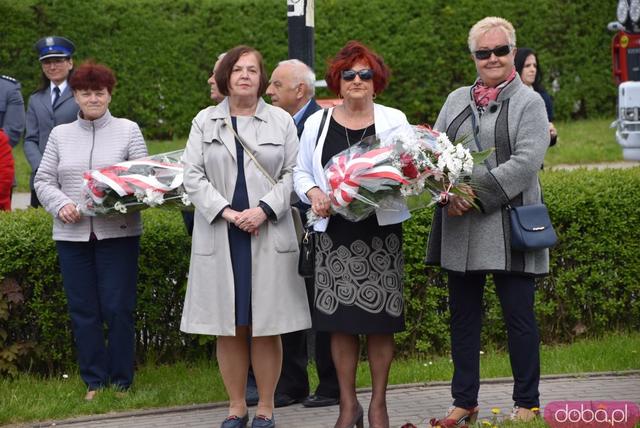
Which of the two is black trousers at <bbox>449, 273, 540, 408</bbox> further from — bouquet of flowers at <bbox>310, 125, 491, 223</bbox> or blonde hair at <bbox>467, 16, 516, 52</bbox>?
blonde hair at <bbox>467, 16, 516, 52</bbox>

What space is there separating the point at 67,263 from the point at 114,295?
0.34 meters

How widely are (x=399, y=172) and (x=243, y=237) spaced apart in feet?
3.33

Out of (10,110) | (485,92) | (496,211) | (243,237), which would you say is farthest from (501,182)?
(10,110)

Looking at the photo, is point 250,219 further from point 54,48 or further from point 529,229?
point 54,48

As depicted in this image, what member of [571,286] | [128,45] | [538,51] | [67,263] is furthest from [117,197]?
Answer: [538,51]

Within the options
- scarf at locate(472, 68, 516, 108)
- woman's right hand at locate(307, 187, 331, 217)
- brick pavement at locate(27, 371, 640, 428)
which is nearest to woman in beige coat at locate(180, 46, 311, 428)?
woman's right hand at locate(307, 187, 331, 217)

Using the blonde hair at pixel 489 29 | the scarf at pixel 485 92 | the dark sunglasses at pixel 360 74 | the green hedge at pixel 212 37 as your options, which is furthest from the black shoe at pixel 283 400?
the green hedge at pixel 212 37

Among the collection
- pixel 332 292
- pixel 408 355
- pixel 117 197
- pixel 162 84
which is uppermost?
pixel 162 84

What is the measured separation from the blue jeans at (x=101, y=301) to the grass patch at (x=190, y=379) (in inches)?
7.5

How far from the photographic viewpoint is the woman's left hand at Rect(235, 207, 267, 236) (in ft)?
20.9

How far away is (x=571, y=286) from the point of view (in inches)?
328

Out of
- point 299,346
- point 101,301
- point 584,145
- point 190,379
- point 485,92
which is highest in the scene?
point 584,145

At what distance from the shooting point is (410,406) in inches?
279

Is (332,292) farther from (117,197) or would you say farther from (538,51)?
(538,51)
